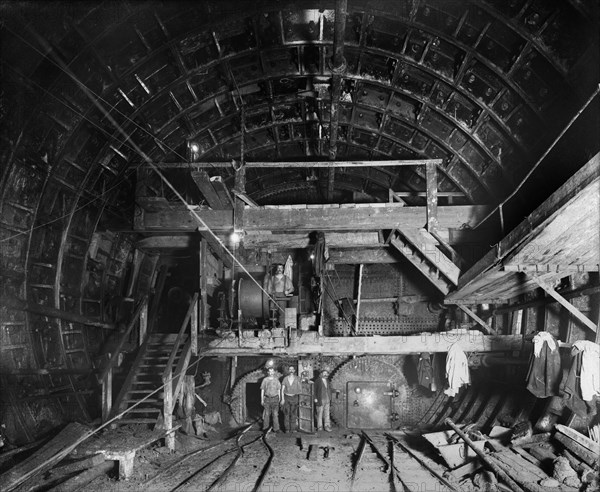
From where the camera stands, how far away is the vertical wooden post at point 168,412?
9.52 meters

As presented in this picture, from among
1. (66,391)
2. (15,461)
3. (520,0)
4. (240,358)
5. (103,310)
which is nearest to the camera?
(520,0)

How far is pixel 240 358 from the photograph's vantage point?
46.1 ft

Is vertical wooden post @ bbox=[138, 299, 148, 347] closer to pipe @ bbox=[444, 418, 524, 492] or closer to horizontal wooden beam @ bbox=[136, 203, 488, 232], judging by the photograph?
horizontal wooden beam @ bbox=[136, 203, 488, 232]

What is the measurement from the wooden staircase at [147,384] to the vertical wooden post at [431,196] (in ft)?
22.7

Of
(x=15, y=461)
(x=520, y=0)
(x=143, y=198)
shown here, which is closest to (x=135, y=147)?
(x=143, y=198)

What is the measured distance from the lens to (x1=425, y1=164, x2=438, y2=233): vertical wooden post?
818cm

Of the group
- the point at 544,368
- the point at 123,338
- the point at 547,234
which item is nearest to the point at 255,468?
the point at 123,338

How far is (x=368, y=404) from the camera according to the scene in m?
13.4

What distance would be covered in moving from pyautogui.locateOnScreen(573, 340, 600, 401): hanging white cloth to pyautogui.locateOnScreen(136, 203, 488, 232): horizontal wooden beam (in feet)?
10.6

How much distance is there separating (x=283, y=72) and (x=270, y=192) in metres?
5.12

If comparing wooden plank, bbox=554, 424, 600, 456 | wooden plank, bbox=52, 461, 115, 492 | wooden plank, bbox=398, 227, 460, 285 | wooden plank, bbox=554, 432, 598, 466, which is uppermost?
wooden plank, bbox=398, 227, 460, 285

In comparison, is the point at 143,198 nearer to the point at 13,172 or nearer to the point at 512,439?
the point at 13,172

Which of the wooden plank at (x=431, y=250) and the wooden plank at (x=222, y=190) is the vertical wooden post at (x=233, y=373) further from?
the wooden plank at (x=431, y=250)

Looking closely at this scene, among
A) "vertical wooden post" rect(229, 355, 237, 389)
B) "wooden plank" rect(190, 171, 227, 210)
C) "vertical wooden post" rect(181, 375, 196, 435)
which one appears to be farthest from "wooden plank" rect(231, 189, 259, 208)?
"vertical wooden post" rect(229, 355, 237, 389)
